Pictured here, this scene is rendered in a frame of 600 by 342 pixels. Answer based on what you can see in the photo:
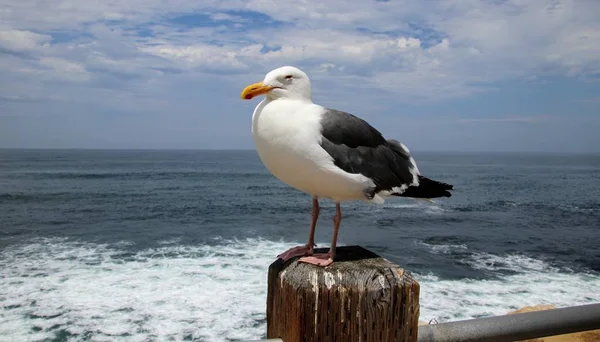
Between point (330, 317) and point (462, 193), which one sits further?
point (462, 193)

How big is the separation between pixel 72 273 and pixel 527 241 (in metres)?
16.7

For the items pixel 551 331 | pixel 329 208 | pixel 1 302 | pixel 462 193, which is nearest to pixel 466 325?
pixel 551 331

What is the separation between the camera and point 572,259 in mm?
16688

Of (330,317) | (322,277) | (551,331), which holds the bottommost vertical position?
(551,331)

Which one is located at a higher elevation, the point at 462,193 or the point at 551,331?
the point at 551,331

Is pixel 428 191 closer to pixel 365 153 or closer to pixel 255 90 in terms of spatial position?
pixel 365 153

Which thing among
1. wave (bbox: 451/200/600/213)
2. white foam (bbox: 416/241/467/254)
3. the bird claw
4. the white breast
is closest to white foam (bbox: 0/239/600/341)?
white foam (bbox: 416/241/467/254)

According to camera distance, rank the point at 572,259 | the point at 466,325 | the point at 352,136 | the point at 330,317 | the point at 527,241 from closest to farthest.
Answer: the point at 330,317 < the point at 466,325 < the point at 352,136 < the point at 572,259 < the point at 527,241

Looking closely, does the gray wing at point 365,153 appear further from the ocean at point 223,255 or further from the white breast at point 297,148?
the ocean at point 223,255

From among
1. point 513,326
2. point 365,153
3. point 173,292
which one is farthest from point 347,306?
point 173,292

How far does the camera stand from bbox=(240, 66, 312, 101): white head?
2.58 metres

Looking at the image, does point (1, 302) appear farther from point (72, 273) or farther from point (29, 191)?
point (29, 191)

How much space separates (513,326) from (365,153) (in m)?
1.28

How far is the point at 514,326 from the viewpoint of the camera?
1819 millimetres
